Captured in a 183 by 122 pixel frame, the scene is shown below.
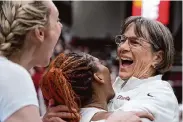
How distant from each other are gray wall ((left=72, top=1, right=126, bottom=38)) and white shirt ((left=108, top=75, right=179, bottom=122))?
9692 millimetres

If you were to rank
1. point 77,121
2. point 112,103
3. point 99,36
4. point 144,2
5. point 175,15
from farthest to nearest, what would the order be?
point 99,36 → point 175,15 → point 144,2 → point 112,103 → point 77,121

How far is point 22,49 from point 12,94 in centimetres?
16

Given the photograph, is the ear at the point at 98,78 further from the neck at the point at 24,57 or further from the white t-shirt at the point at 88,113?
the neck at the point at 24,57

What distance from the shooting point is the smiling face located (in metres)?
1.92

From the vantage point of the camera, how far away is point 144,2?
6.29 metres

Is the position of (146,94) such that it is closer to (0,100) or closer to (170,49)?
(170,49)

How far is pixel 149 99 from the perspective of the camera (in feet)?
5.72

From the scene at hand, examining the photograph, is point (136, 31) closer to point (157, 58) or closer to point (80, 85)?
point (157, 58)

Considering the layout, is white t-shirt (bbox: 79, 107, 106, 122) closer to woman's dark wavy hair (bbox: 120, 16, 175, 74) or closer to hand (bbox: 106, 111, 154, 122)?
hand (bbox: 106, 111, 154, 122)

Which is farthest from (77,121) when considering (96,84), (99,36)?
(99,36)

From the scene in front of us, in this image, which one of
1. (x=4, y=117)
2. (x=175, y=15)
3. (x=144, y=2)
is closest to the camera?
(x=4, y=117)

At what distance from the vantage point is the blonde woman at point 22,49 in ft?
4.39

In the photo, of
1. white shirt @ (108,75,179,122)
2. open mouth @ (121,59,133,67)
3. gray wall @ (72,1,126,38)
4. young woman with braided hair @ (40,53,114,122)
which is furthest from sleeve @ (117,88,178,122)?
gray wall @ (72,1,126,38)

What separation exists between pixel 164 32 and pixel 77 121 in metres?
0.53
